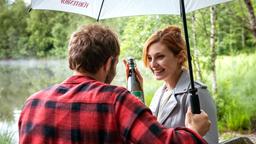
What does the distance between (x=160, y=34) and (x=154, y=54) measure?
12 cm

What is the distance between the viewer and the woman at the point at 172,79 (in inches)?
75.3

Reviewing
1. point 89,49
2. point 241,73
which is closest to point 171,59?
point 89,49

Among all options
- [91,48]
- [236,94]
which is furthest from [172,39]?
[236,94]

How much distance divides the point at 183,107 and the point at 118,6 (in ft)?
2.27

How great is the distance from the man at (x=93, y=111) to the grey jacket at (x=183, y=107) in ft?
1.53

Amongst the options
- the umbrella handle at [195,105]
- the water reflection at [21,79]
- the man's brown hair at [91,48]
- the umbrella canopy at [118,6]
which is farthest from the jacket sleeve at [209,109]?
the water reflection at [21,79]

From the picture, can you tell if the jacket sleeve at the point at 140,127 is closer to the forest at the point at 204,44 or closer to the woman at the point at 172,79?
the woman at the point at 172,79

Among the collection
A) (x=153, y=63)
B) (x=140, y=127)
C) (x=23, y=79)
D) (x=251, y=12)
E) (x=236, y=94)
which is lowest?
(x=236, y=94)

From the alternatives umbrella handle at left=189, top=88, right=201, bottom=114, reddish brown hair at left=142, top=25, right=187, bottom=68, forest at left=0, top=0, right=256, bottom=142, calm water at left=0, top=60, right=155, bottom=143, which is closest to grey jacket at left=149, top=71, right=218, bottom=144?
reddish brown hair at left=142, top=25, right=187, bottom=68

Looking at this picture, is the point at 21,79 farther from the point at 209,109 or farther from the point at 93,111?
the point at 93,111

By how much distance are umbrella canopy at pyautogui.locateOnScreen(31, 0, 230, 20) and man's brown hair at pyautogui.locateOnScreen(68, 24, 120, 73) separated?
79cm

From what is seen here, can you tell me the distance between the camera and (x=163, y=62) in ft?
6.90

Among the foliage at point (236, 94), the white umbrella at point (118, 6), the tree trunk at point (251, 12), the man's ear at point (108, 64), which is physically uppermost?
the tree trunk at point (251, 12)

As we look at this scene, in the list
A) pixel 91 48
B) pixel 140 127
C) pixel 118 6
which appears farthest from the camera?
pixel 118 6
